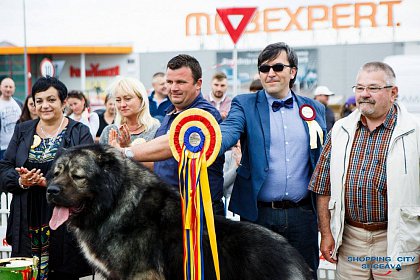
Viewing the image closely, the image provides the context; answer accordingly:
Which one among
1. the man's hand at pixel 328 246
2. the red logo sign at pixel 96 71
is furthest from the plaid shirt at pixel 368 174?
the red logo sign at pixel 96 71

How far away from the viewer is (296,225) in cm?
410

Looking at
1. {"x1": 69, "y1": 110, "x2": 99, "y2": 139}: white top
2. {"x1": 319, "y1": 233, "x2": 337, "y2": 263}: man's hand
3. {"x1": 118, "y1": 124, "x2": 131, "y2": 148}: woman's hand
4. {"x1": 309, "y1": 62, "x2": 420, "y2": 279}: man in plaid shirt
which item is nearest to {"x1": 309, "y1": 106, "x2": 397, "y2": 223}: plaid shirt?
{"x1": 309, "y1": 62, "x2": 420, "y2": 279}: man in plaid shirt

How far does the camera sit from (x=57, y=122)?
4746 millimetres

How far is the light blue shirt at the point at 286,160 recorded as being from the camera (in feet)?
13.4

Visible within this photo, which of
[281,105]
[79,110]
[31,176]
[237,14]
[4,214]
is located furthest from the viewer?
[79,110]

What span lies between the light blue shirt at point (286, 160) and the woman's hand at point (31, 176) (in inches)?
66.3

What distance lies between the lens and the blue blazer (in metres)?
4.04

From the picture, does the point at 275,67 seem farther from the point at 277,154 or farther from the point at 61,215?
the point at 61,215

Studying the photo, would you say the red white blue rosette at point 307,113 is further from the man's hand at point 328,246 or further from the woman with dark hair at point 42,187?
the woman with dark hair at point 42,187

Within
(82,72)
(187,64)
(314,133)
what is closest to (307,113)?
(314,133)

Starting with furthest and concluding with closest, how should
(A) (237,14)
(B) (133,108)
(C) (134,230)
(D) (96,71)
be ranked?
(D) (96,71)
(A) (237,14)
(B) (133,108)
(C) (134,230)

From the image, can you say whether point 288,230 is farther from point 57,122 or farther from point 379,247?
point 57,122

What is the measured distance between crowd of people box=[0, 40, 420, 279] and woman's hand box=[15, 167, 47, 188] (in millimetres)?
13

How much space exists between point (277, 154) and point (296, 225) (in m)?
0.53
